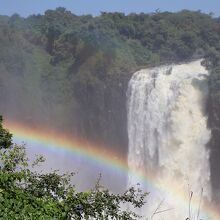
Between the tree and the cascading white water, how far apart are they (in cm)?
1539

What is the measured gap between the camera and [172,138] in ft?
80.3

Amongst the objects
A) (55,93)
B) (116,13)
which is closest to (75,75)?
(55,93)

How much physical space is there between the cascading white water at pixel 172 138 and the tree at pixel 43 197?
50.5 ft

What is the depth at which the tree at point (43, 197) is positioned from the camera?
6.31 metres

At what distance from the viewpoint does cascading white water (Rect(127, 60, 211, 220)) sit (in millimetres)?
23688

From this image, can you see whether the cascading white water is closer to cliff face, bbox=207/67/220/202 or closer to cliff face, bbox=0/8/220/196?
cliff face, bbox=207/67/220/202

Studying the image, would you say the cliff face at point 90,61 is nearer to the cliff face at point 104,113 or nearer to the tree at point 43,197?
the cliff face at point 104,113

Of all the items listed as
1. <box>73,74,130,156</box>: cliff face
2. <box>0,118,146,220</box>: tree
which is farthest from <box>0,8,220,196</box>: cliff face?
<box>0,118,146,220</box>: tree

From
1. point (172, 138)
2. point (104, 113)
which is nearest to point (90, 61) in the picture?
point (104, 113)

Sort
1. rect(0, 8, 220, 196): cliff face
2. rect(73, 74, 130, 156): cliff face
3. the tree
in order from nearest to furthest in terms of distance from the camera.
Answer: the tree < rect(73, 74, 130, 156): cliff face < rect(0, 8, 220, 196): cliff face

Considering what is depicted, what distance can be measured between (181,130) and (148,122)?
5.91 feet

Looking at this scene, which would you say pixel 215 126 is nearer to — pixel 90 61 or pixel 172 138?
pixel 172 138

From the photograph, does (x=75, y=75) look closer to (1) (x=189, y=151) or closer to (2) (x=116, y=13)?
(2) (x=116, y=13)

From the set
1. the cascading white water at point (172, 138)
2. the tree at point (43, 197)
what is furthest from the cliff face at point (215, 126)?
the tree at point (43, 197)
